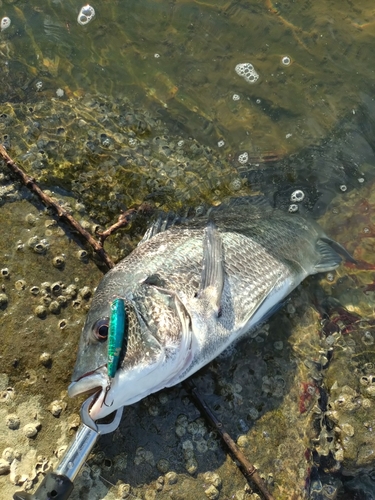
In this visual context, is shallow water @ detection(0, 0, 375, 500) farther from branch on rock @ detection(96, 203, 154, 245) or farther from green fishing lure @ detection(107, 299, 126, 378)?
green fishing lure @ detection(107, 299, 126, 378)

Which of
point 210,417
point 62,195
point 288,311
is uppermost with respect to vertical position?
point 62,195

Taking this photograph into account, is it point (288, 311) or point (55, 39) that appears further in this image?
point (55, 39)

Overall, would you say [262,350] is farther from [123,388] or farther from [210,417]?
[123,388]

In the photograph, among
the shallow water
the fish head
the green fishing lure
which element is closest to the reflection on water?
the shallow water

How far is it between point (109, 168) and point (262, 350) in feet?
8.85

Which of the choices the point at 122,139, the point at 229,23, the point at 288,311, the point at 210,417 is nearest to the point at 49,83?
the point at 122,139

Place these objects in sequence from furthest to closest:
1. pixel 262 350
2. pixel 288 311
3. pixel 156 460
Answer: pixel 288 311 < pixel 262 350 < pixel 156 460

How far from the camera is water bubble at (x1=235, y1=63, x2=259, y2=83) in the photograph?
6066 millimetres

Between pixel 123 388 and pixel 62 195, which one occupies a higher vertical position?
pixel 62 195

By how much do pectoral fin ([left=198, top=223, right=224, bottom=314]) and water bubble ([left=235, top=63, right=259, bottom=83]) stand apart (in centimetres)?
295

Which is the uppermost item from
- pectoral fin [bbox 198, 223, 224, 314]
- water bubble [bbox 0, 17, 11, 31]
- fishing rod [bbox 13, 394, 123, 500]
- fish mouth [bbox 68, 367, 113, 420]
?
water bubble [bbox 0, 17, 11, 31]

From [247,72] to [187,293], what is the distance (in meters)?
3.80

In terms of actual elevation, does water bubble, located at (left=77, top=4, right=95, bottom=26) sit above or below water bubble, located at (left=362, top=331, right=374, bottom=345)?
above

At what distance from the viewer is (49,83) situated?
5637mm
